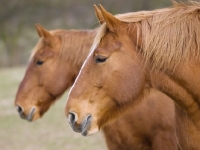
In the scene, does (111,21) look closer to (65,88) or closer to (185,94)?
(185,94)

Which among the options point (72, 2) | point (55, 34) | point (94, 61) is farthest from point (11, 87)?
point (94, 61)

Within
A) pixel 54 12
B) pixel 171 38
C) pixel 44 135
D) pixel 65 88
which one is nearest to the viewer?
pixel 171 38

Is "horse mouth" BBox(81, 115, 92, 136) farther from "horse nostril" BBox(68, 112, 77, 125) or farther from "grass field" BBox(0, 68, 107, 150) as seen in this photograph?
"grass field" BBox(0, 68, 107, 150)

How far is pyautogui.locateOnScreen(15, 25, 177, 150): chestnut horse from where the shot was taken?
4676mm

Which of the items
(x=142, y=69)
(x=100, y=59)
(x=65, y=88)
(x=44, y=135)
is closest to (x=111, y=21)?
(x=100, y=59)

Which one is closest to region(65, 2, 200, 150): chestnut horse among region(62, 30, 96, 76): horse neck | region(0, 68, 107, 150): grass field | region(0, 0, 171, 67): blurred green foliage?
region(62, 30, 96, 76): horse neck

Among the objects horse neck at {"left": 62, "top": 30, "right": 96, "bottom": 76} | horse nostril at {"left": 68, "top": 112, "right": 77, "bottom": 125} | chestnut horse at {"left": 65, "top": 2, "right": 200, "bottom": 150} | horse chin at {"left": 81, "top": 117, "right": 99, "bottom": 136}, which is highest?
chestnut horse at {"left": 65, "top": 2, "right": 200, "bottom": 150}

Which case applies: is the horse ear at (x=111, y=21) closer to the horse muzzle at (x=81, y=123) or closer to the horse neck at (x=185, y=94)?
the horse neck at (x=185, y=94)

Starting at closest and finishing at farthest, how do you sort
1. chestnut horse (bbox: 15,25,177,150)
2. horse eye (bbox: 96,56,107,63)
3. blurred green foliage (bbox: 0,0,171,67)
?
horse eye (bbox: 96,56,107,63) < chestnut horse (bbox: 15,25,177,150) < blurred green foliage (bbox: 0,0,171,67)

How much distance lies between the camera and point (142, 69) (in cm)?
306

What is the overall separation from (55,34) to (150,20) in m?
2.34

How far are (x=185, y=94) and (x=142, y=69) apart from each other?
362 mm

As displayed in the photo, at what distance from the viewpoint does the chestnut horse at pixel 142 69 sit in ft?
9.87

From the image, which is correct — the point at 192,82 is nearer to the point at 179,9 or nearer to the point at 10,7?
the point at 179,9
